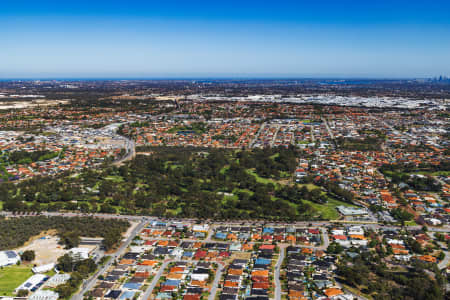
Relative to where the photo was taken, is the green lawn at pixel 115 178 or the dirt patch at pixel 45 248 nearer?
the dirt patch at pixel 45 248

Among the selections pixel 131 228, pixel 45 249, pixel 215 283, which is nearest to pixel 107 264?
pixel 131 228

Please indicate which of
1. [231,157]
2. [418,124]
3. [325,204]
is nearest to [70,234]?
[325,204]

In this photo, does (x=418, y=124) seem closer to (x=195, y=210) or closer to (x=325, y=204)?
(x=325, y=204)

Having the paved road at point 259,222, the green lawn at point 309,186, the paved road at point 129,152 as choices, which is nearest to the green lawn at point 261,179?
the green lawn at point 309,186

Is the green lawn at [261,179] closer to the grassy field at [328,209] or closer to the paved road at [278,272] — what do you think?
the grassy field at [328,209]

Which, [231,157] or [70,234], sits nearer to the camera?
[70,234]

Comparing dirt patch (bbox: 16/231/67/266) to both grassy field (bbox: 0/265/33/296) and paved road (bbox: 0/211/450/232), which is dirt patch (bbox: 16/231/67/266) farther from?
paved road (bbox: 0/211/450/232)

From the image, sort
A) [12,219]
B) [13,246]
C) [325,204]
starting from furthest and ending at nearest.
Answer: [325,204]
[12,219]
[13,246]
